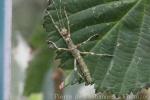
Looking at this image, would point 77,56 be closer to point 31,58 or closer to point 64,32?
point 64,32

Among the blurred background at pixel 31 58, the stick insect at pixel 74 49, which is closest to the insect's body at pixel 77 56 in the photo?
the stick insect at pixel 74 49

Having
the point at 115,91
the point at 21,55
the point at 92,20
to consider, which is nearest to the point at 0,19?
the point at 92,20

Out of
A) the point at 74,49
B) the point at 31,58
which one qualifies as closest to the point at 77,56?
the point at 74,49

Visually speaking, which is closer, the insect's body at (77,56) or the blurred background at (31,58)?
the insect's body at (77,56)

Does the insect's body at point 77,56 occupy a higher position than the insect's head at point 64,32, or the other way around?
the insect's head at point 64,32

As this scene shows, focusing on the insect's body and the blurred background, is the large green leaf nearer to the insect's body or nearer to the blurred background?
the insect's body

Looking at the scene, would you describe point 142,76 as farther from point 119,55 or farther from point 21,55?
point 21,55

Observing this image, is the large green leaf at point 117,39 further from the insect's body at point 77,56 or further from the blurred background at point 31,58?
the blurred background at point 31,58
